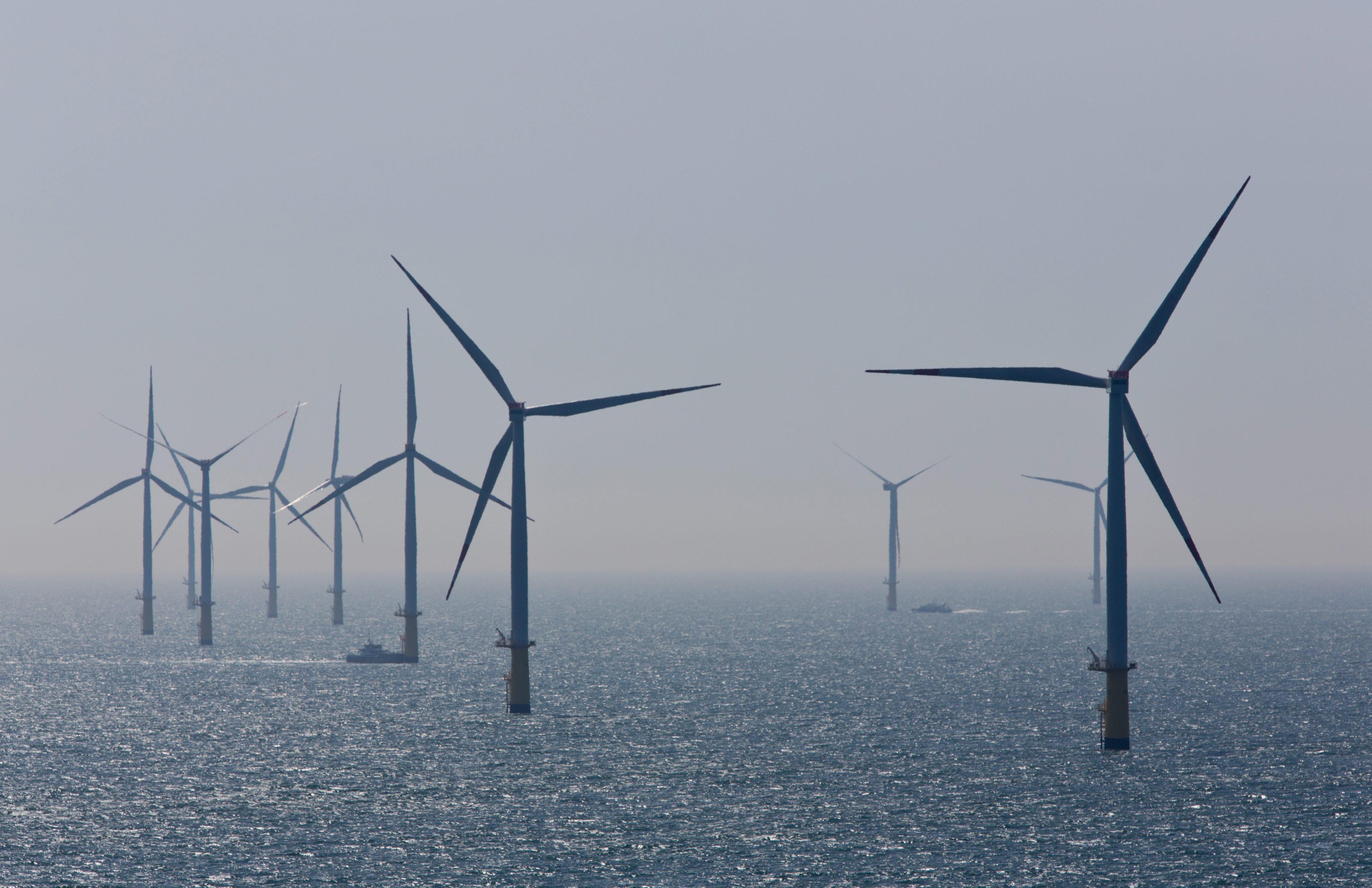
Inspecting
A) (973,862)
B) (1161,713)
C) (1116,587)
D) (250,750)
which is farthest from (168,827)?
(1161,713)

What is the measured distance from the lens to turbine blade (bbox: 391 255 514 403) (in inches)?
4616

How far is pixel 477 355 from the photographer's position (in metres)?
122

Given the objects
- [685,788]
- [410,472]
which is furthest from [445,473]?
[685,788]

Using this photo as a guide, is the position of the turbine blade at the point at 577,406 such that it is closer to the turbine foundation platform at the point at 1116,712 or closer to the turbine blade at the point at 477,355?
the turbine blade at the point at 477,355

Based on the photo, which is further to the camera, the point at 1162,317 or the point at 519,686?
the point at 519,686

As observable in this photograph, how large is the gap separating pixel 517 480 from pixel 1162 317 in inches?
2101

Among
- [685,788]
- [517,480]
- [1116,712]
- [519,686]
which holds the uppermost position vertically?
[517,480]

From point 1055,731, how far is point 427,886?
218 feet

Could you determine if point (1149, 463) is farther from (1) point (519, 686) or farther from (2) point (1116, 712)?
(1) point (519, 686)

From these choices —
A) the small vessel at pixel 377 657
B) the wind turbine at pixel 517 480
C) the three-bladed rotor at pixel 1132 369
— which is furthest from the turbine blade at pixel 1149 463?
the small vessel at pixel 377 657

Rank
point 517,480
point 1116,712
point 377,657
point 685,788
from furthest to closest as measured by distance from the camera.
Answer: point 377,657 → point 517,480 → point 1116,712 → point 685,788

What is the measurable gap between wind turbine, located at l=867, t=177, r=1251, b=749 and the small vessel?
113507 mm

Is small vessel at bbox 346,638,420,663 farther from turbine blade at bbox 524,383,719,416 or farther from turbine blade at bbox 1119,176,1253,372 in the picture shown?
turbine blade at bbox 1119,176,1253,372

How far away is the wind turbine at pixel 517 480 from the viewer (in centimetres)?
11600
